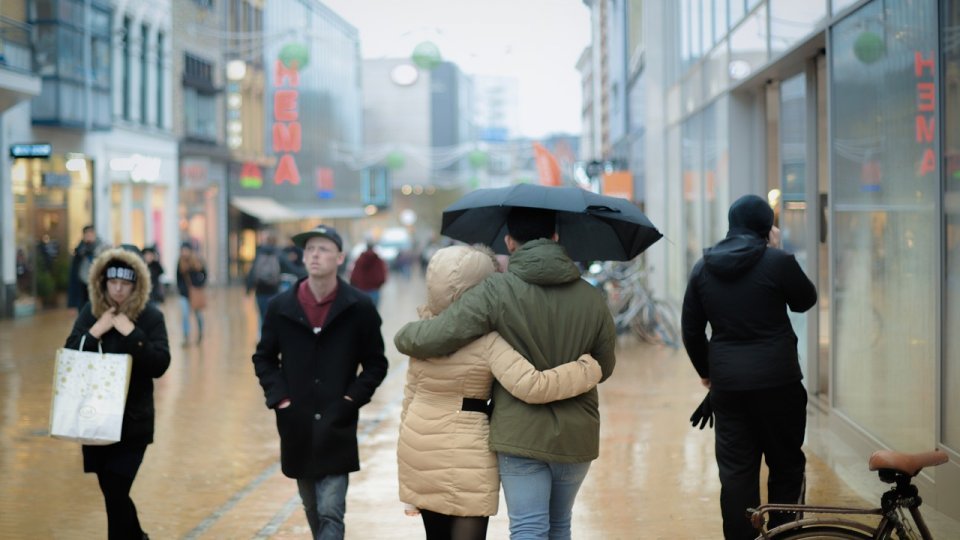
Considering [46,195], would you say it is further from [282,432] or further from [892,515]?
[892,515]

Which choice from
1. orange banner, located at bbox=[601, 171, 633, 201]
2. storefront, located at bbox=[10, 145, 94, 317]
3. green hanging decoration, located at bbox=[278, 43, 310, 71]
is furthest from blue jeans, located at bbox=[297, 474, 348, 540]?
green hanging decoration, located at bbox=[278, 43, 310, 71]

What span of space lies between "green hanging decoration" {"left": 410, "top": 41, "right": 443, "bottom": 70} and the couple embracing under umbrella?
25.7 metres

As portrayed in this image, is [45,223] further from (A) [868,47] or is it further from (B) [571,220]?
(B) [571,220]

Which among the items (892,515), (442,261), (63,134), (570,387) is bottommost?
(892,515)

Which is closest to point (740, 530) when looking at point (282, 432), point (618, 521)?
point (618, 521)

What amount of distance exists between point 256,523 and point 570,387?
3.45 metres

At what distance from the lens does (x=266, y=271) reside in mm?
17922

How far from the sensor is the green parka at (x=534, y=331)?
472 cm

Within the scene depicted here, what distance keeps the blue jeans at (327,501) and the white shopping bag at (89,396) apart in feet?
3.27

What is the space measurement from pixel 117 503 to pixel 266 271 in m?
11.7

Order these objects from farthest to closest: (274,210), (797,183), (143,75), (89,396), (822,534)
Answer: (274,210) < (143,75) < (797,183) < (89,396) < (822,534)

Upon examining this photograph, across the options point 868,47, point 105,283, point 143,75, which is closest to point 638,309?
point 868,47

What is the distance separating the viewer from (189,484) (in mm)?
8789

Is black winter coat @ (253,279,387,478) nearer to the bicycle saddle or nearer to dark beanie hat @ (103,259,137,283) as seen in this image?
dark beanie hat @ (103,259,137,283)
